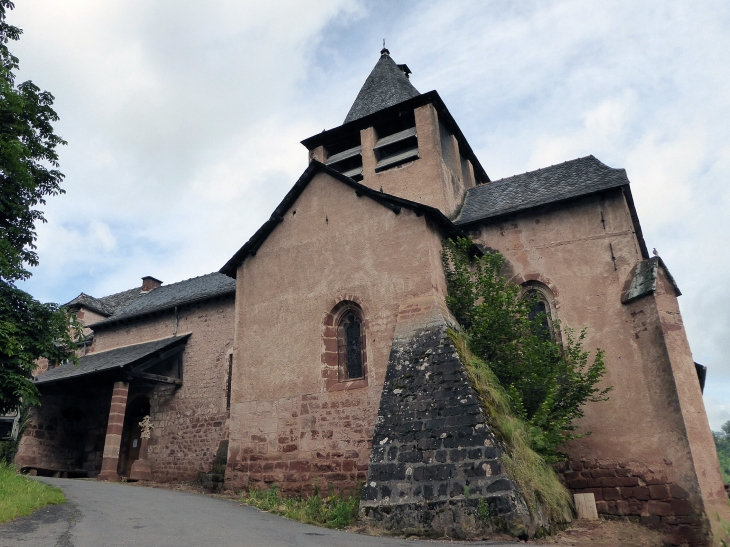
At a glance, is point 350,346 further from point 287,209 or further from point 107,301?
point 107,301

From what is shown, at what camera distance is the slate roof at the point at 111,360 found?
16.1 metres

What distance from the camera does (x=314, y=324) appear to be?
11.9 metres

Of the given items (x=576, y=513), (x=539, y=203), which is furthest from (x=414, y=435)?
(x=539, y=203)

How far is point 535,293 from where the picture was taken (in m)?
12.1

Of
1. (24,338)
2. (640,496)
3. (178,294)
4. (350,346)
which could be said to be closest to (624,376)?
(640,496)

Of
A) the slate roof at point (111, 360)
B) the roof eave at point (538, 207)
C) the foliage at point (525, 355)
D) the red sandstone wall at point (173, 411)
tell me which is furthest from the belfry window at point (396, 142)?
the slate roof at point (111, 360)

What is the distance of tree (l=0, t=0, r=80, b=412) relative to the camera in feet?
34.5

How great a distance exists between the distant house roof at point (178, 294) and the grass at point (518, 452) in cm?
968

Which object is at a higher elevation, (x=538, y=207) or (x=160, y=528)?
(x=538, y=207)

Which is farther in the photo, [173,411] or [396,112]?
[173,411]

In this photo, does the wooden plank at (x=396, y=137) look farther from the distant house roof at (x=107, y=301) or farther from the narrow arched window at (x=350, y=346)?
the distant house roof at (x=107, y=301)

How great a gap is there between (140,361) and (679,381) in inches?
539

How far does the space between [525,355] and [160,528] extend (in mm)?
6470

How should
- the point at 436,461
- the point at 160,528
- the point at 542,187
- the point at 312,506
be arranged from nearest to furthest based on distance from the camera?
the point at 160,528 < the point at 436,461 < the point at 312,506 < the point at 542,187
